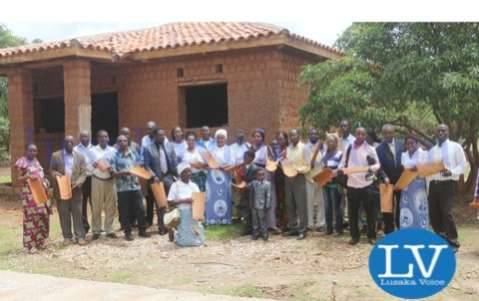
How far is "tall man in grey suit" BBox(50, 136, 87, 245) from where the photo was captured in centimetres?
866

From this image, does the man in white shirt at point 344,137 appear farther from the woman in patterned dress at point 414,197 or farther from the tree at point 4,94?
the tree at point 4,94

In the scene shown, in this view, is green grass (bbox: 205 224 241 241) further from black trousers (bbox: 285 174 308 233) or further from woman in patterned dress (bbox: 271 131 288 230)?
black trousers (bbox: 285 174 308 233)

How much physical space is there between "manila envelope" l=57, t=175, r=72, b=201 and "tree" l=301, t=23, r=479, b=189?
13.3 feet

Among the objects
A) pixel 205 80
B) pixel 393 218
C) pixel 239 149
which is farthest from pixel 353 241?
pixel 205 80

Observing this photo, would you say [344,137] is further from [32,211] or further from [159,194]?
[32,211]

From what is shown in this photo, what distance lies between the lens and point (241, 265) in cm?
737

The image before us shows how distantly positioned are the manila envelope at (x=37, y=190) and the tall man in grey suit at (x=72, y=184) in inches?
8.3

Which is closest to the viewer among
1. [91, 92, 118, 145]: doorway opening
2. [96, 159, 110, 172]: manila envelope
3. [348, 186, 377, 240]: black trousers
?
[348, 186, 377, 240]: black trousers

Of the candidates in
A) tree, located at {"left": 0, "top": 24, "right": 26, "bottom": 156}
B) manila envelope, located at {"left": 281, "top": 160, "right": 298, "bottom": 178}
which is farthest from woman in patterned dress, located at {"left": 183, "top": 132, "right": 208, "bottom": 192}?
tree, located at {"left": 0, "top": 24, "right": 26, "bottom": 156}

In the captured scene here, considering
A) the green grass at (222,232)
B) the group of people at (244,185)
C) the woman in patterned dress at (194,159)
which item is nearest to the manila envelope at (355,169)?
the group of people at (244,185)

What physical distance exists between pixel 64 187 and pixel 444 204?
4.88 metres

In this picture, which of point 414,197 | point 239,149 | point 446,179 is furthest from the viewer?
point 239,149

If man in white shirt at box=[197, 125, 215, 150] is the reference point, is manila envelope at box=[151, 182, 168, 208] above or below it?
below

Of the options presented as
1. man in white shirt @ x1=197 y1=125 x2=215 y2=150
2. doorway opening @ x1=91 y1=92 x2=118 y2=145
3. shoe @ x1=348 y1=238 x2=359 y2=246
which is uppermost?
doorway opening @ x1=91 y1=92 x2=118 y2=145
